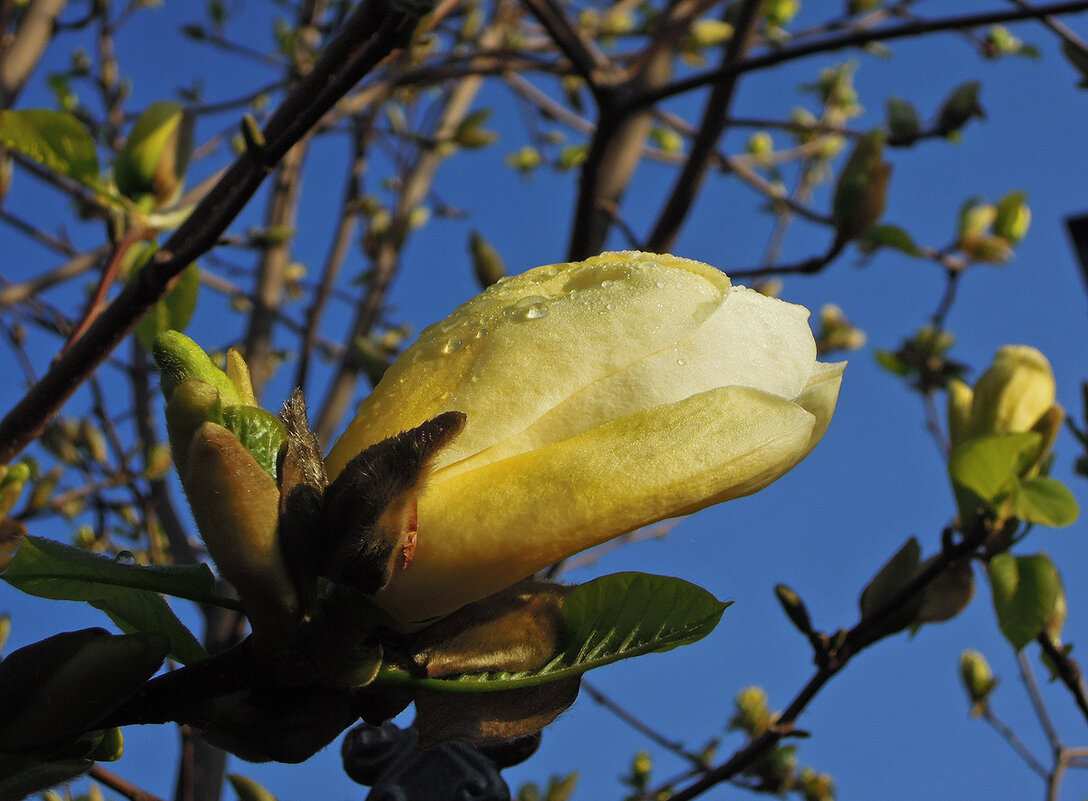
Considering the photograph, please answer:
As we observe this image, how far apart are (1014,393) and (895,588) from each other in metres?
0.23

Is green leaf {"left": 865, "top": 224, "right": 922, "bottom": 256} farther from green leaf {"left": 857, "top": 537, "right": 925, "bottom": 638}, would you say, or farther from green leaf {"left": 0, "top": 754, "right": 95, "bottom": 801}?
green leaf {"left": 0, "top": 754, "right": 95, "bottom": 801}

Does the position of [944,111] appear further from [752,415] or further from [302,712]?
[302,712]

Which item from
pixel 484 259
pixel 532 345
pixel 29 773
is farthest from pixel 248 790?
pixel 484 259

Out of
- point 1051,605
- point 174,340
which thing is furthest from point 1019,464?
point 174,340

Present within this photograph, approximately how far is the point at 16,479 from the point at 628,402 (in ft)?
2.01

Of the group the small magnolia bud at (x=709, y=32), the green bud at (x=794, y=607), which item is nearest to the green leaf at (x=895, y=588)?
the green bud at (x=794, y=607)

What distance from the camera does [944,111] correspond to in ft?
4.79

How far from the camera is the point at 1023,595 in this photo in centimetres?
84

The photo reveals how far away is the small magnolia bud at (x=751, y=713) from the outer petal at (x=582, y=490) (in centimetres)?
Result: 159

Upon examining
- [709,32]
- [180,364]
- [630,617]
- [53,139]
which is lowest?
[630,617]

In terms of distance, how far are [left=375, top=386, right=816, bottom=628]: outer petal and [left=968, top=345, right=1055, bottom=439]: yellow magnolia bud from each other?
0.63 metres

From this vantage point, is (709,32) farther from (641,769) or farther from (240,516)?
(240,516)

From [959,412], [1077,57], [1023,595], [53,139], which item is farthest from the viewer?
[1077,57]

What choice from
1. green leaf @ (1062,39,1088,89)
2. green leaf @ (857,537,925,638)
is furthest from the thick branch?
green leaf @ (1062,39,1088,89)
